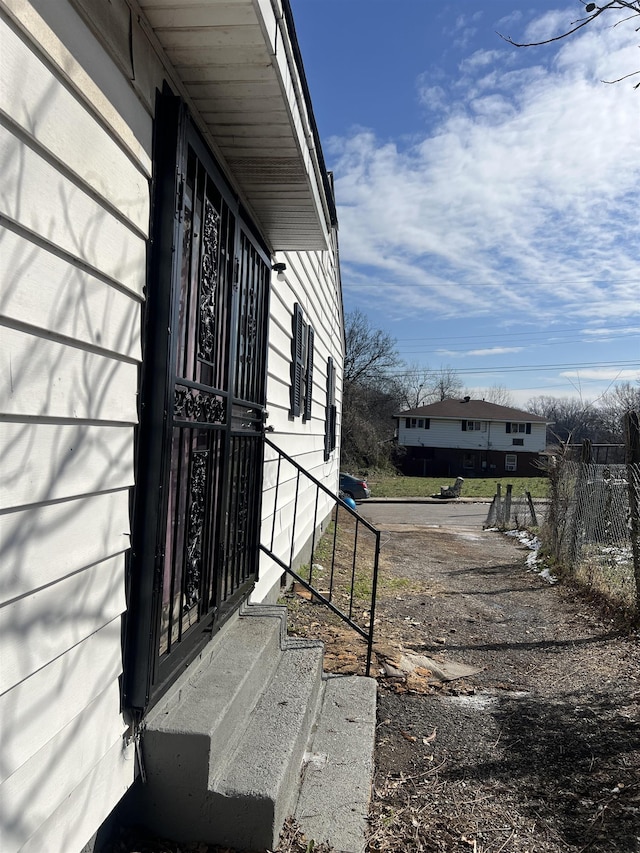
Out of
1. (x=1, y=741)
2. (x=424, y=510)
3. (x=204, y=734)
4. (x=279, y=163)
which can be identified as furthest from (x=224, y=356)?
(x=424, y=510)

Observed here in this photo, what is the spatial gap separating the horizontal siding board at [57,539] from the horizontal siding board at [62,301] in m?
0.48

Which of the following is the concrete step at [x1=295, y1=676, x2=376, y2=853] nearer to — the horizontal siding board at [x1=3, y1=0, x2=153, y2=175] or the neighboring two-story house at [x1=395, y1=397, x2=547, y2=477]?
the horizontal siding board at [x1=3, y1=0, x2=153, y2=175]

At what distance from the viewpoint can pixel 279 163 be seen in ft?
11.1

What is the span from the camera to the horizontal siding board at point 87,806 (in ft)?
5.78

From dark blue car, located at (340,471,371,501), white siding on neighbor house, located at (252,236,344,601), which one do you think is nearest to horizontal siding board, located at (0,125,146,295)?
white siding on neighbor house, located at (252,236,344,601)

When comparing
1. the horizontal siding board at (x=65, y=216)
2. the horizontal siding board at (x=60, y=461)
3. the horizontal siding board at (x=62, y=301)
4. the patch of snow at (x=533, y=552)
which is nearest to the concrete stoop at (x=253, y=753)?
the horizontal siding board at (x=60, y=461)

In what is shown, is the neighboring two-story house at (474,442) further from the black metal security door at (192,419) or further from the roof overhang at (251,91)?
the roof overhang at (251,91)

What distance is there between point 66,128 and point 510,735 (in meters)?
3.71

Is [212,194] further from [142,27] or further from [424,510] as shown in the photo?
[424,510]

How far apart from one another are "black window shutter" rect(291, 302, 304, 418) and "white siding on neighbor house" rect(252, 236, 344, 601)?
0.12m

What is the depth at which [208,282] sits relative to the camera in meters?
2.91

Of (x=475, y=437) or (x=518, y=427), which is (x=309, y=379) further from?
(x=518, y=427)

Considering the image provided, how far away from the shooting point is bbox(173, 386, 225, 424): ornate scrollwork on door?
2553 mm

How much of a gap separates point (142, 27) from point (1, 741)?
2.21 m
